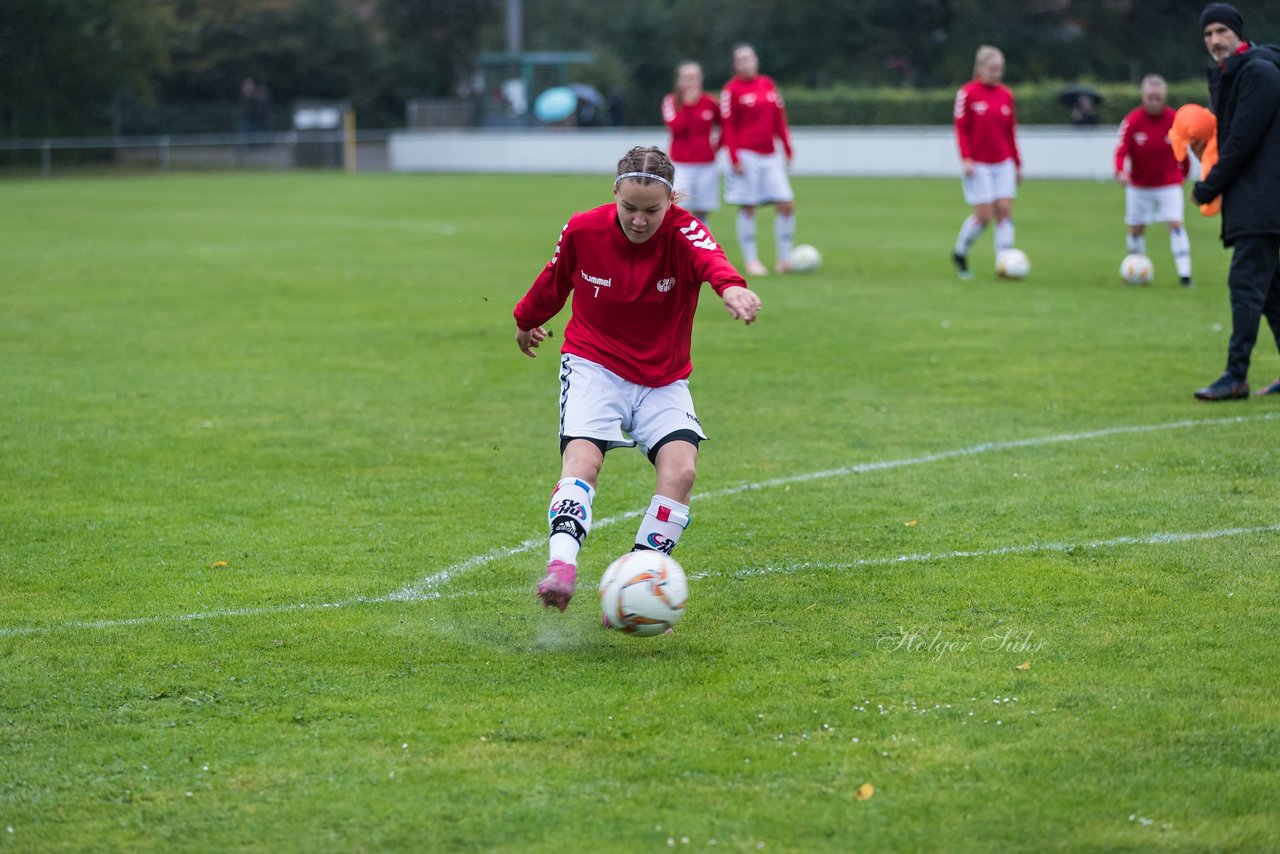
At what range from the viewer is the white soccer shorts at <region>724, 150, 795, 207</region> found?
1692 cm

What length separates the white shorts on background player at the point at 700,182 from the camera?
57.9 ft

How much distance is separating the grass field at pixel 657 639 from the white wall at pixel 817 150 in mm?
27430

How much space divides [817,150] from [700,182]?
27145 mm

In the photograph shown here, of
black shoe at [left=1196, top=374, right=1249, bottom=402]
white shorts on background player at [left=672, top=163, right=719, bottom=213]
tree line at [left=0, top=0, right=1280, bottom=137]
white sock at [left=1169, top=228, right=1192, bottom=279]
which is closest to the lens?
black shoe at [left=1196, top=374, right=1249, bottom=402]

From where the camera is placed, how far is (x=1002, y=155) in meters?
16.5

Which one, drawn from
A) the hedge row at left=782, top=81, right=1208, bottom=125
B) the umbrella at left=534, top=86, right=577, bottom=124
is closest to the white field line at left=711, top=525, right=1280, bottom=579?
the hedge row at left=782, top=81, right=1208, bottom=125

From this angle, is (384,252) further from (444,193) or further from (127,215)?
(444,193)

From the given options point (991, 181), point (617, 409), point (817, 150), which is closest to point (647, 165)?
point (617, 409)

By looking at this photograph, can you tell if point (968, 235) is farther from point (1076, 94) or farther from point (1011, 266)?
point (1076, 94)

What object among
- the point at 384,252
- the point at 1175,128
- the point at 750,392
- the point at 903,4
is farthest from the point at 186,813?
the point at 903,4

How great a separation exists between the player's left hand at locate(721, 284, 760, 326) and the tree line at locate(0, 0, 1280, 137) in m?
44.8

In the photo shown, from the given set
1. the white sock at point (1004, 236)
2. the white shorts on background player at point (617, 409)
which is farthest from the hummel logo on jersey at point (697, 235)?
the white sock at point (1004, 236)

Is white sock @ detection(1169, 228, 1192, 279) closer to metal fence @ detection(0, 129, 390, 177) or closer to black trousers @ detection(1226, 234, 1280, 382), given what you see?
black trousers @ detection(1226, 234, 1280, 382)

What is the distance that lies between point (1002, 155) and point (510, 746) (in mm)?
13532
